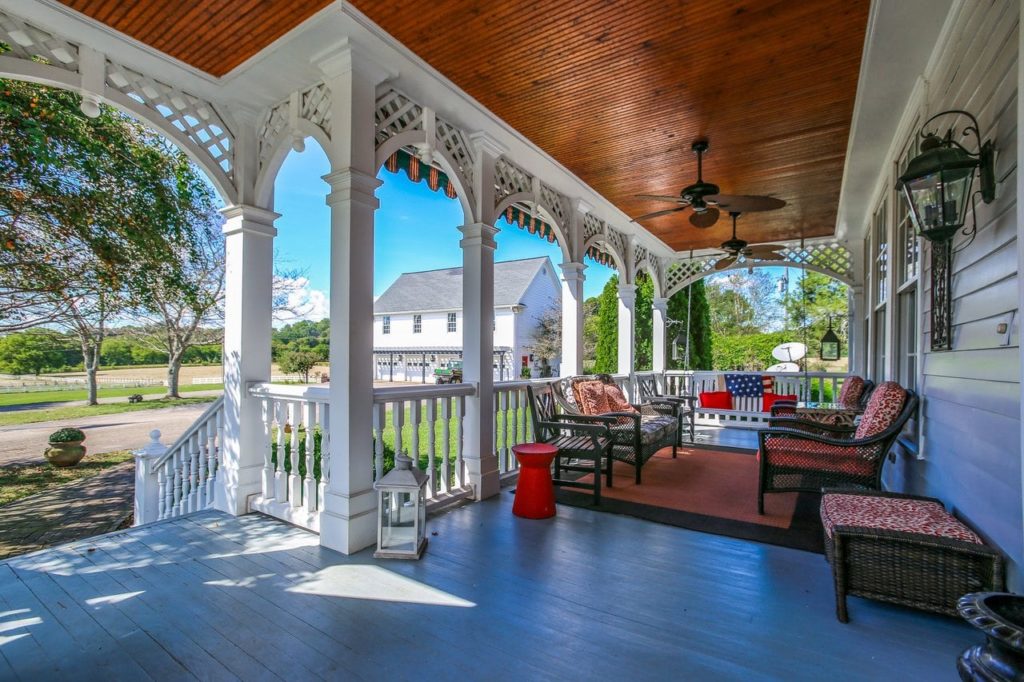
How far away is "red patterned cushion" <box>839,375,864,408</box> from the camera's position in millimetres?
5215

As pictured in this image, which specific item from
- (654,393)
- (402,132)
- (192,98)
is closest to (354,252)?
(402,132)

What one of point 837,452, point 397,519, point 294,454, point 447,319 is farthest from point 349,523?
point 447,319

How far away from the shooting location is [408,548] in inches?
109

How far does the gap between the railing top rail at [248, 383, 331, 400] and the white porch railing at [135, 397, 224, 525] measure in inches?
17.5

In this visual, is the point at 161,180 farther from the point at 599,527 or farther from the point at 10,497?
the point at 599,527

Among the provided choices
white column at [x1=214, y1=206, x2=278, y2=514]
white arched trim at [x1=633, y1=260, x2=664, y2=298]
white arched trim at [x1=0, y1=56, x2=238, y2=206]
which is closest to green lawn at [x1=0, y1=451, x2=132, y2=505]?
white column at [x1=214, y1=206, x2=278, y2=514]

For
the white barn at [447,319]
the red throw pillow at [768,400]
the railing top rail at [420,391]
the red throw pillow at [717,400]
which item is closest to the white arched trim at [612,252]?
the red throw pillow at [717,400]

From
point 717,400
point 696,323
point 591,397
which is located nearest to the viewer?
point 591,397

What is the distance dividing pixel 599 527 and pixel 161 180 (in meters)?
5.71

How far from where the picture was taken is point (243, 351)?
3525 millimetres

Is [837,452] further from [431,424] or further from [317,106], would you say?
[317,106]

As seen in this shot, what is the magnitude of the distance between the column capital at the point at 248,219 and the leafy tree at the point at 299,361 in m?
10.0

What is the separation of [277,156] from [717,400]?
764 centimetres

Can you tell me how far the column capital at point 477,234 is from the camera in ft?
12.9
